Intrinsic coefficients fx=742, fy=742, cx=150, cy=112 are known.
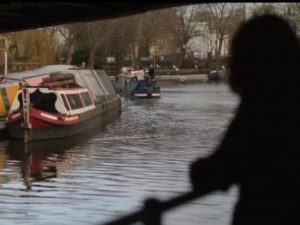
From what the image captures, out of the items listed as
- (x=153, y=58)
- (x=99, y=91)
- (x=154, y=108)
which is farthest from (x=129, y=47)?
(x=99, y=91)

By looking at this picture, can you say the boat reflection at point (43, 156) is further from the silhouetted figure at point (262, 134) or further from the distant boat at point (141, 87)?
the distant boat at point (141, 87)

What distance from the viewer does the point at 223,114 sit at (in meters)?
29.3

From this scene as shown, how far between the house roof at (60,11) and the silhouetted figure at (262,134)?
121 cm

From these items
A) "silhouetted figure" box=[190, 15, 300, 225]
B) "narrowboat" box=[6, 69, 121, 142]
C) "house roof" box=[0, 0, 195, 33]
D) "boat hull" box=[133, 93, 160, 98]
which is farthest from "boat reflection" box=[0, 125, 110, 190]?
"boat hull" box=[133, 93, 160, 98]

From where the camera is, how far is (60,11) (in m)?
5.29

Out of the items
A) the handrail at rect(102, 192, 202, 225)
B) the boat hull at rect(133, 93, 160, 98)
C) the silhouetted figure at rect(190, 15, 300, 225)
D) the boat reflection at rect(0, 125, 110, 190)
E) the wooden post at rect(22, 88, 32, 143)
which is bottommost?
the boat hull at rect(133, 93, 160, 98)

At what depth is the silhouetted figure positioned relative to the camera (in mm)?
2904

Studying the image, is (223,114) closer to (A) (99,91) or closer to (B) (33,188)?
(A) (99,91)

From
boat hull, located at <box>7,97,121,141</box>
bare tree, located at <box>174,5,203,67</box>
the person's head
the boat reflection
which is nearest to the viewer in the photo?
the person's head

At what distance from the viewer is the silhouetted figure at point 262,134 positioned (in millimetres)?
2904

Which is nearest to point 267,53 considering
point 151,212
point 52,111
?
point 151,212

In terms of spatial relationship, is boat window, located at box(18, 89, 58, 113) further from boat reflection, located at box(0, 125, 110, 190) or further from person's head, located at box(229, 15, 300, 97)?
person's head, located at box(229, 15, 300, 97)

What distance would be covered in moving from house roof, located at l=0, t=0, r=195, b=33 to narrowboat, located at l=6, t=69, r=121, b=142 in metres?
14.3

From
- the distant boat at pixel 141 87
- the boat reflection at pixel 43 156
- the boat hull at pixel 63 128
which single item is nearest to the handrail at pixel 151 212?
the boat reflection at pixel 43 156
